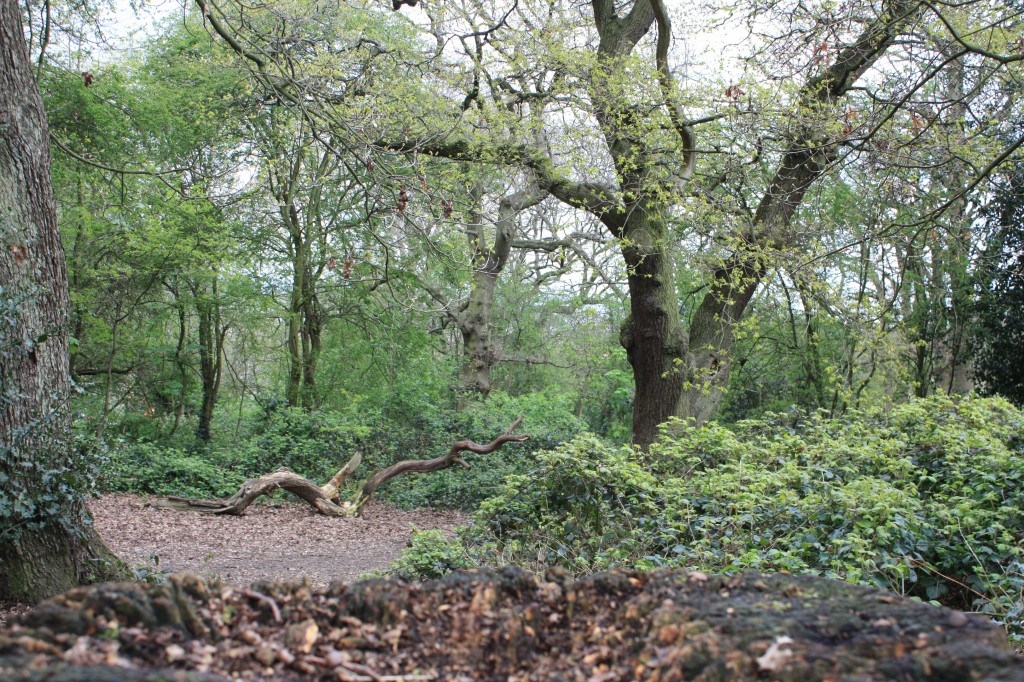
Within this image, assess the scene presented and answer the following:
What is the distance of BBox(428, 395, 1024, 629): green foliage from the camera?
4078 mm

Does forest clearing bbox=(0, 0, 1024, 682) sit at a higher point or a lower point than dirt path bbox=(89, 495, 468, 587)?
higher

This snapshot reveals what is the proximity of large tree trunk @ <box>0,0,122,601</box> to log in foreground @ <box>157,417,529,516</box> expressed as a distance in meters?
5.71

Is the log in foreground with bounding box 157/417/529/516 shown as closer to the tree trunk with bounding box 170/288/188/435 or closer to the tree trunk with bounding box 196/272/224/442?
the tree trunk with bounding box 170/288/188/435

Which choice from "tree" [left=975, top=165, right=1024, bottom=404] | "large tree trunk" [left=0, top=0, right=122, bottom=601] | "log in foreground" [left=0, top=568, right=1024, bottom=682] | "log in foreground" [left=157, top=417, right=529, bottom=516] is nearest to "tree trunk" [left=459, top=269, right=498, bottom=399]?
"log in foreground" [left=157, top=417, right=529, bottom=516]

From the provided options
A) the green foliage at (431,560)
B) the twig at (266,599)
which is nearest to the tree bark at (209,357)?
the green foliage at (431,560)

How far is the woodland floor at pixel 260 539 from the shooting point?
7191mm

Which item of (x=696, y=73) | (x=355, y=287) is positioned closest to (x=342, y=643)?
(x=696, y=73)

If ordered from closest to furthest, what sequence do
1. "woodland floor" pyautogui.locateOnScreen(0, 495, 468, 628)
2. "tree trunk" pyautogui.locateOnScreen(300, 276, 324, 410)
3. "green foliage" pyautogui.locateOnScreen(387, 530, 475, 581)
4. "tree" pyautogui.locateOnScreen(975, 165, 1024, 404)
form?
1. "green foliage" pyautogui.locateOnScreen(387, 530, 475, 581)
2. "woodland floor" pyautogui.locateOnScreen(0, 495, 468, 628)
3. "tree" pyautogui.locateOnScreen(975, 165, 1024, 404)
4. "tree trunk" pyautogui.locateOnScreen(300, 276, 324, 410)

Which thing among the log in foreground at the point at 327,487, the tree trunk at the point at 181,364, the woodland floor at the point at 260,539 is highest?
the tree trunk at the point at 181,364

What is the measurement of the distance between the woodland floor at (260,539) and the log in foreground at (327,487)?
0.58 ft

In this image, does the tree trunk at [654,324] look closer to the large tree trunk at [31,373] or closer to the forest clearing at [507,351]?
the forest clearing at [507,351]

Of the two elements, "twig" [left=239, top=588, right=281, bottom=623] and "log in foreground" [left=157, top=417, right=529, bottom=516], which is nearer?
"twig" [left=239, top=588, right=281, bottom=623]

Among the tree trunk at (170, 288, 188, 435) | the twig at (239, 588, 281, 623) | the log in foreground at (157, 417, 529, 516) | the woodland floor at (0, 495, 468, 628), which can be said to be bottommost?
the woodland floor at (0, 495, 468, 628)

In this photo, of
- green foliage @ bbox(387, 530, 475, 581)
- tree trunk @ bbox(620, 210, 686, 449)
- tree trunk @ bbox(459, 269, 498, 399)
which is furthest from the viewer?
tree trunk @ bbox(459, 269, 498, 399)
